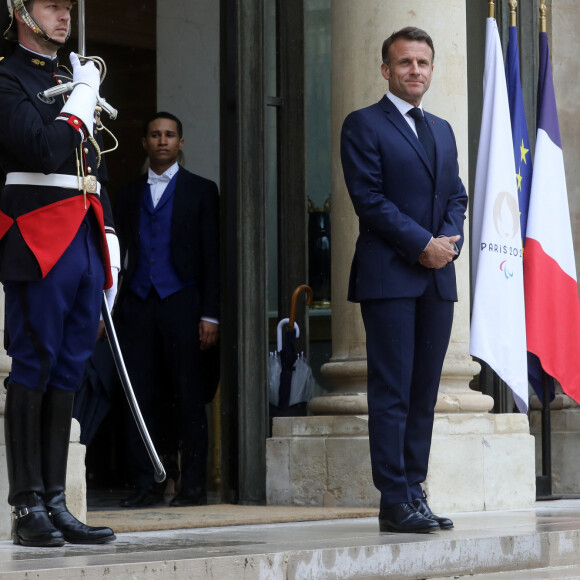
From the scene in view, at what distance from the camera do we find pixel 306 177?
7.34m

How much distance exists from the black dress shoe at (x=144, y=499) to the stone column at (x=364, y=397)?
0.59m

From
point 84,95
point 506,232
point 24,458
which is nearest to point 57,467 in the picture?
point 24,458

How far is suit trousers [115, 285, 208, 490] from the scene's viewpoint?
267 inches

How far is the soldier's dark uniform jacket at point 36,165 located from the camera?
168 inches

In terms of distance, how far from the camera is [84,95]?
172 inches

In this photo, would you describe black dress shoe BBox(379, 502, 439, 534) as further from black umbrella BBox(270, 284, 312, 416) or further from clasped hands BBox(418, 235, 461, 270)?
black umbrella BBox(270, 284, 312, 416)

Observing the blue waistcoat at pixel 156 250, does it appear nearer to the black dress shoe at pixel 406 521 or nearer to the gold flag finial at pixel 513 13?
the gold flag finial at pixel 513 13

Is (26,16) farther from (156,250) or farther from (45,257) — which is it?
(156,250)

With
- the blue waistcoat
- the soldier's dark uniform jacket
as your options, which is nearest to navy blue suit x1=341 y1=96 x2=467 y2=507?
the soldier's dark uniform jacket

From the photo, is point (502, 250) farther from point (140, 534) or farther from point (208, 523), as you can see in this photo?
point (140, 534)

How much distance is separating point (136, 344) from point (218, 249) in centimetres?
63

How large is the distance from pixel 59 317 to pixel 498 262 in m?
3.02

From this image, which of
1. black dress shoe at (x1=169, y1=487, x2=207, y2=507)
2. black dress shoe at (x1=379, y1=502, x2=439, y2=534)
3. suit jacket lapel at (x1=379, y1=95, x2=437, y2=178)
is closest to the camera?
black dress shoe at (x1=379, y1=502, x2=439, y2=534)

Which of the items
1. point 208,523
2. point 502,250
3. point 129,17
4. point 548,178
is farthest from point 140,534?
point 129,17
